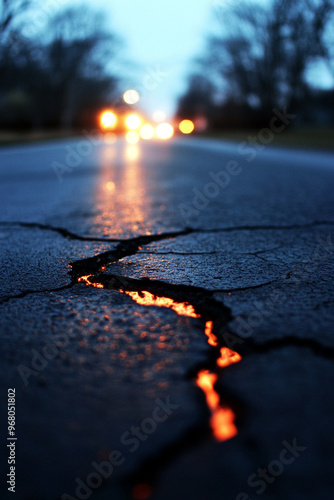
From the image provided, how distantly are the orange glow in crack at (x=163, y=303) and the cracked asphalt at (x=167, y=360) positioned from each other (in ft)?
0.04

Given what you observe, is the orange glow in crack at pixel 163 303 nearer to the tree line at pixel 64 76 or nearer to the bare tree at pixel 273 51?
the bare tree at pixel 273 51

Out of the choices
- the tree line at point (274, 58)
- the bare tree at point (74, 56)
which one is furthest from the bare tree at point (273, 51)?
the bare tree at point (74, 56)

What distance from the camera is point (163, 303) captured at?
1.68 meters

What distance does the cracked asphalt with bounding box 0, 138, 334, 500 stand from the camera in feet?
2.89

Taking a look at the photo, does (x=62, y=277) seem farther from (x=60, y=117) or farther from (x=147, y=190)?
(x=60, y=117)

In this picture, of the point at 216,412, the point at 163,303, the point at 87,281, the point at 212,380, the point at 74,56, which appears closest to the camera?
the point at 216,412

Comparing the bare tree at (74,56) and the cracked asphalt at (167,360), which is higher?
the bare tree at (74,56)

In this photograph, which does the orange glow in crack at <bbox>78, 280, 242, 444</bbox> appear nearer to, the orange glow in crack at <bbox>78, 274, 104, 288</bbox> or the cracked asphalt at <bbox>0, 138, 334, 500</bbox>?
the cracked asphalt at <bbox>0, 138, 334, 500</bbox>

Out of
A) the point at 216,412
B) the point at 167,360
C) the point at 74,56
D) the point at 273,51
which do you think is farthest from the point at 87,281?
the point at 74,56

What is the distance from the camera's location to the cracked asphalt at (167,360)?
2.89 feet

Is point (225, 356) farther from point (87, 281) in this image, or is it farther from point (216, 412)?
point (87, 281)

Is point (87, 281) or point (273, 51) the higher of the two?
point (273, 51)

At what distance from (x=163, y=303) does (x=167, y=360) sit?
1.47 feet

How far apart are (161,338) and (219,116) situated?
48614 mm
